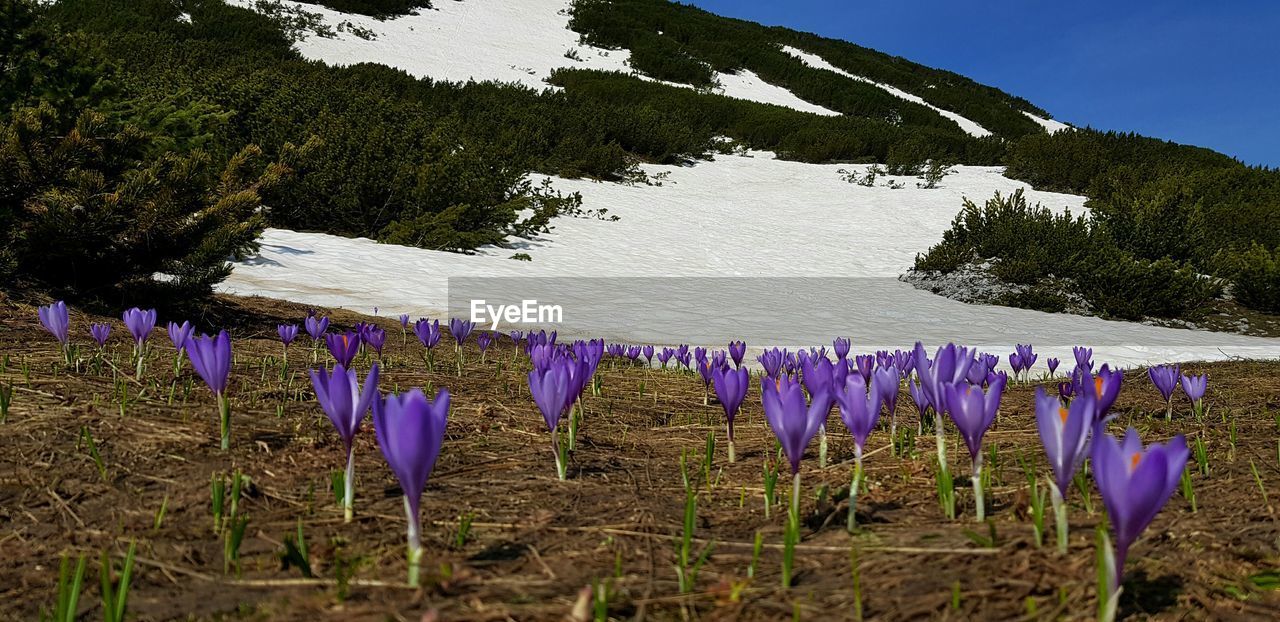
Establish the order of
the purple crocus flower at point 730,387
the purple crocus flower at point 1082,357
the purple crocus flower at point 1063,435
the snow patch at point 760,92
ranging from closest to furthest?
1. the purple crocus flower at point 1063,435
2. the purple crocus flower at point 730,387
3. the purple crocus flower at point 1082,357
4. the snow patch at point 760,92

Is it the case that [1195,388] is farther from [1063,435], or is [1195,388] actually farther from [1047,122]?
[1047,122]

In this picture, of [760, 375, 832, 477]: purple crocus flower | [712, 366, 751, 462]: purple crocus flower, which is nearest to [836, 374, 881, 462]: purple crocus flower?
[760, 375, 832, 477]: purple crocus flower

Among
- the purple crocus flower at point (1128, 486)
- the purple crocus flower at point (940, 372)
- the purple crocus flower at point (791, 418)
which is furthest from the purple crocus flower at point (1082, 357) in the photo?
the purple crocus flower at point (1128, 486)

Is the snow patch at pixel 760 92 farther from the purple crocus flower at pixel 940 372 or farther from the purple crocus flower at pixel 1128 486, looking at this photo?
the purple crocus flower at pixel 1128 486

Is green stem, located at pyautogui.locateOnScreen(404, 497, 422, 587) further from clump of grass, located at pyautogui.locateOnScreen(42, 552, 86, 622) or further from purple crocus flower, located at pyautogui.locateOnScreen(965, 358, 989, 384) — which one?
purple crocus flower, located at pyautogui.locateOnScreen(965, 358, 989, 384)

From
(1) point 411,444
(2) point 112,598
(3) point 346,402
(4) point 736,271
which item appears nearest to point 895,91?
(4) point 736,271

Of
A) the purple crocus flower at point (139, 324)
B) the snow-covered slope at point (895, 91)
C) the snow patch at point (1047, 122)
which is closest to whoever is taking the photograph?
the purple crocus flower at point (139, 324)
